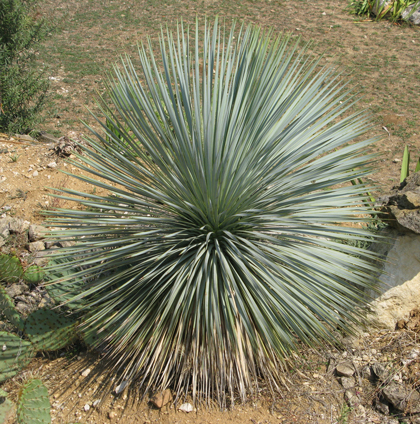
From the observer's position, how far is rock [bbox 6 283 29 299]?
129 inches

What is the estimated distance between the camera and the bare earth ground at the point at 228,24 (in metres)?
2.62

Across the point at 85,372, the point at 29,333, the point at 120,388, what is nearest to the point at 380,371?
the point at 120,388

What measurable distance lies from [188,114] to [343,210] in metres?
1.15

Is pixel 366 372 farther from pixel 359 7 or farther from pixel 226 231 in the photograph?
pixel 359 7

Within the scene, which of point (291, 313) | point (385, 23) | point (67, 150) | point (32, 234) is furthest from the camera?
point (385, 23)

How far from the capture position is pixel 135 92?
2.72 metres

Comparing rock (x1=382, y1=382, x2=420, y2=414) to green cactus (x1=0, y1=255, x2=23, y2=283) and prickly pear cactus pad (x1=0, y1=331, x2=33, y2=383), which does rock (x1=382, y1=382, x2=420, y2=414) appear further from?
green cactus (x1=0, y1=255, x2=23, y2=283)

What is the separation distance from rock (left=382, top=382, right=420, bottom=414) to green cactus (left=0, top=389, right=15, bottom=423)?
2283 mm

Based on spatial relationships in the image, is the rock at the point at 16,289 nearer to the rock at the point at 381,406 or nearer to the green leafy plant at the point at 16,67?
the rock at the point at 381,406

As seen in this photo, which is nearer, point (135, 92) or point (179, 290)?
point (179, 290)

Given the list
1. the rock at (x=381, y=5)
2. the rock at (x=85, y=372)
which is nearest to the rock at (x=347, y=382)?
the rock at (x=85, y=372)

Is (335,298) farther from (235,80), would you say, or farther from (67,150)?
(67,150)

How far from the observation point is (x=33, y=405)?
7.98 feet

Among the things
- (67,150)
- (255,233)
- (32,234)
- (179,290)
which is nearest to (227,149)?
(255,233)
